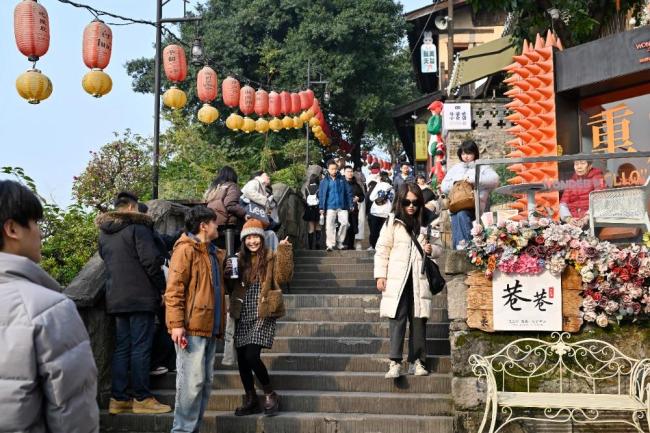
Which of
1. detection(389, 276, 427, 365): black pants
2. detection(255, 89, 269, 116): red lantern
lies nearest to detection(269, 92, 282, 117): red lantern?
detection(255, 89, 269, 116): red lantern

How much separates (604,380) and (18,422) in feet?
19.1

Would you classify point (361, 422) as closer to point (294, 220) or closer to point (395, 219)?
point (395, 219)

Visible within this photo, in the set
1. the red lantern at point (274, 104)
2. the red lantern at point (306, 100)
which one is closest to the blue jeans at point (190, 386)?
the red lantern at point (274, 104)

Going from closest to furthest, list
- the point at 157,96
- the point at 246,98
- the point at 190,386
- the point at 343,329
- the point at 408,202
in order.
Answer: the point at 190,386, the point at 408,202, the point at 343,329, the point at 157,96, the point at 246,98

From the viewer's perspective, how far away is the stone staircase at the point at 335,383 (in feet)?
25.5

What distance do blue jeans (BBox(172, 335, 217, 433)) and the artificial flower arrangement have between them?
2608 mm

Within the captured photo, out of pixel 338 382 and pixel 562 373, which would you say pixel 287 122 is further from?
pixel 562 373

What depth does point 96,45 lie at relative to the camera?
12.5 meters

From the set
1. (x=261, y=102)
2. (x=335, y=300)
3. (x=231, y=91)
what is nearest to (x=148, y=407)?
(x=335, y=300)

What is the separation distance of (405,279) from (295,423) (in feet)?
5.75

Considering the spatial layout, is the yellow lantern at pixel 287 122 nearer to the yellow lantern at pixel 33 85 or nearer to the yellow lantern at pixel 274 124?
the yellow lantern at pixel 274 124

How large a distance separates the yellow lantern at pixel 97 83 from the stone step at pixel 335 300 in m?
4.46

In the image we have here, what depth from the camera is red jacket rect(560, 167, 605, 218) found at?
784cm

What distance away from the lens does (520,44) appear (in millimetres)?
14242
